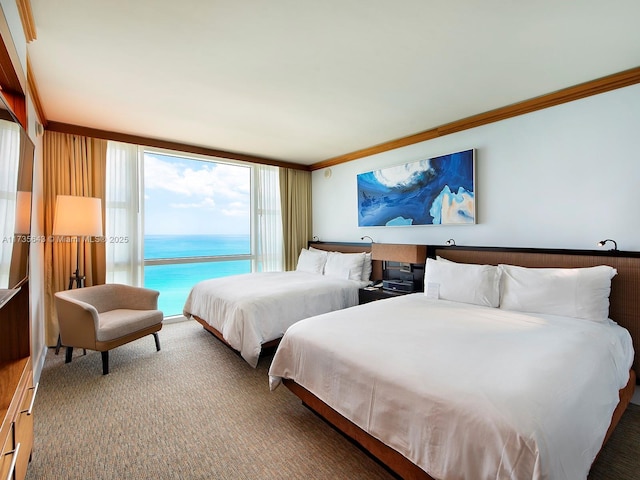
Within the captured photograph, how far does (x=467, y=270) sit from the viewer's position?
9.78ft

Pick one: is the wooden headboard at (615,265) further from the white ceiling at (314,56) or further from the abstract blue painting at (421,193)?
the white ceiling at (314,56)

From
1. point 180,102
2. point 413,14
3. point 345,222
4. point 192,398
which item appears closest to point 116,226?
point 180,102

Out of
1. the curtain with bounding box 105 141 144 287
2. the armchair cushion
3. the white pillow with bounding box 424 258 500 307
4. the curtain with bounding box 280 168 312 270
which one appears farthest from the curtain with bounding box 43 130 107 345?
the white pillow with bounding box 424 258 500 307

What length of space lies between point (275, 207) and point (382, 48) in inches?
145

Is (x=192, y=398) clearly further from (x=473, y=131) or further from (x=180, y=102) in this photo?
(x=473, y=131)

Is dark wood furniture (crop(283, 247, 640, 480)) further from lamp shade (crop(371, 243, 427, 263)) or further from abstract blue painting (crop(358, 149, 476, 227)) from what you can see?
abstract blue painting (crop(358, 149, 476, 227))

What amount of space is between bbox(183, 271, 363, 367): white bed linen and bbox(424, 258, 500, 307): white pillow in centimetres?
111

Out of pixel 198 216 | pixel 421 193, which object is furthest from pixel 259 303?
pixel 198 216

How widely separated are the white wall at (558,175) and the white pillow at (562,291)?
0.47 m

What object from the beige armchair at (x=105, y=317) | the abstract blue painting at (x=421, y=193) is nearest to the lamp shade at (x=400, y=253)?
the abstract blue painting at (x=421, y=193)

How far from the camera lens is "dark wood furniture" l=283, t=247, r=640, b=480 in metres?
1.55

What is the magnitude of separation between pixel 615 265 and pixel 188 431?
351cm

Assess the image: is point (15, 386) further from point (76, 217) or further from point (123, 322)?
point (76, 217)

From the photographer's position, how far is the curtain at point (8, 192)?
121 centimetres
